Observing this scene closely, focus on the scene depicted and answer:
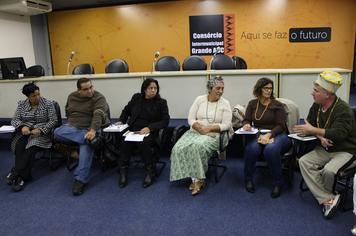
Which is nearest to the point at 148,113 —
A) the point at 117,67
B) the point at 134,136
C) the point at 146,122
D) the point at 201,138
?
the point at 146,122

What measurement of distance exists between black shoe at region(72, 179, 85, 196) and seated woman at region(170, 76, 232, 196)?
34.6 inches

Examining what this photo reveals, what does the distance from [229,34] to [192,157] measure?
487cm

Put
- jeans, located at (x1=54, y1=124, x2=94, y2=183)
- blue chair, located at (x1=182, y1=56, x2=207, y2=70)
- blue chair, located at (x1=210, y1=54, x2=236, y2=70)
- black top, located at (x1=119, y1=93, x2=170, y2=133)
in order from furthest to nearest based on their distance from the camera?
blue chair, located at (x1=182, y1=56, x2=207, y2=70) → blue chair, located at (x1=210, y1=54, x2=236, y2=70) → black top, located at (x1=119, y1=93, x2=170, y2=133) → jeans, located at (x1=54, y1=124, x2=94, y2=183)

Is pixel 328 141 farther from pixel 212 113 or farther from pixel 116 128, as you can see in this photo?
pixel 116 128

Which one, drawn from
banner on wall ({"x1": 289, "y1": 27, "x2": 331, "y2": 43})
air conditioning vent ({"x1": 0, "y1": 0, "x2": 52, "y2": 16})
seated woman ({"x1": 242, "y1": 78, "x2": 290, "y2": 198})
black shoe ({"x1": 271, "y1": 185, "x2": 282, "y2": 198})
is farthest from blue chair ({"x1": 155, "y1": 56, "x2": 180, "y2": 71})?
air conditioning vent ({"x1": 0, "y1": 0, "x2": 52, "y2": 16})

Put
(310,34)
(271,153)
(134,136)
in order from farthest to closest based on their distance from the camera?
(310,34), (134,136), (271,153)

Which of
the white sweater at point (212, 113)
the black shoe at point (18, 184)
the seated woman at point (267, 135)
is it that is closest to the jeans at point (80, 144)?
the black shoe at point (18, 184)

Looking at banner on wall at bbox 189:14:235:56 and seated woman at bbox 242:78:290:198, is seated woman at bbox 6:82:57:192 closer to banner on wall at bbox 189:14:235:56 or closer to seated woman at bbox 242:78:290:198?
seated woman at bbox 242:78:290:198

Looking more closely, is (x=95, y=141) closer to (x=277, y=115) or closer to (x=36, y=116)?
(x=36, y=116)

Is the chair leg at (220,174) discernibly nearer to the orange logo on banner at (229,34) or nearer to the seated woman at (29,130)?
the seated woman at (29,130)

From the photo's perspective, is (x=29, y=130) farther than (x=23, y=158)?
Yes

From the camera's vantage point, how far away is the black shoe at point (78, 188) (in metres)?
3.01

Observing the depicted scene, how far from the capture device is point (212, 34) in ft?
23.5

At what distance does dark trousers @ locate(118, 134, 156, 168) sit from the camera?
10.4 feet
